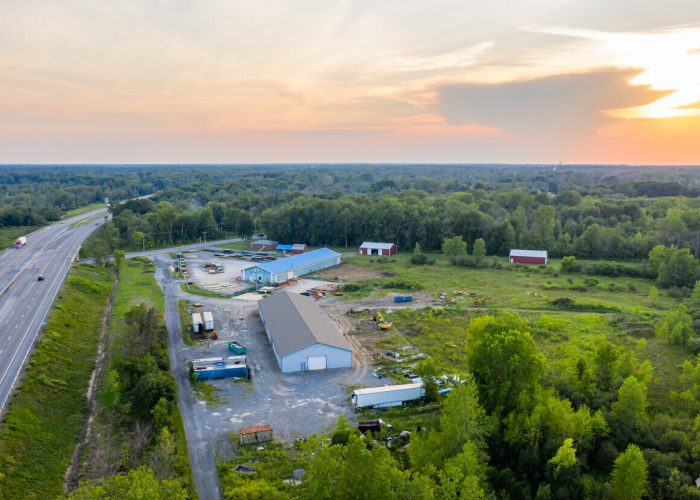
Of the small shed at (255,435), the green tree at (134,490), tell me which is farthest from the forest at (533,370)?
the green tree at (134,490)

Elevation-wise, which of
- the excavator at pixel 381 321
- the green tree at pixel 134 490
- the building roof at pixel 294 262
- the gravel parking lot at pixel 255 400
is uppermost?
the green tree at pixel 134 490

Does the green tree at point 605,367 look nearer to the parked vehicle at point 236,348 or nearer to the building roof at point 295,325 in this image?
the building roof at point 295,325

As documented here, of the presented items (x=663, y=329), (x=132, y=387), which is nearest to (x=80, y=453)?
(x=132, y=387)

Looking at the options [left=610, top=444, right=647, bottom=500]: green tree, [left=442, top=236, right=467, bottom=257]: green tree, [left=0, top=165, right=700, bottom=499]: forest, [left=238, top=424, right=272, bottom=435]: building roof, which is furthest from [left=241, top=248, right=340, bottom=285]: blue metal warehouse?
[left=610, top=444, right=647, bottom=500]: green tree

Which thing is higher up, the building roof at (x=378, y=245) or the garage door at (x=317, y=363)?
the building roof at (x=378, y=245)

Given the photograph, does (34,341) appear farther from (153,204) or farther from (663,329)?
(153,204)

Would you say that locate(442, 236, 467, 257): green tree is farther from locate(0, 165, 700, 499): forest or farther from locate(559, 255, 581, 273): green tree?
locate(559, 255, 581, 273): green tree
